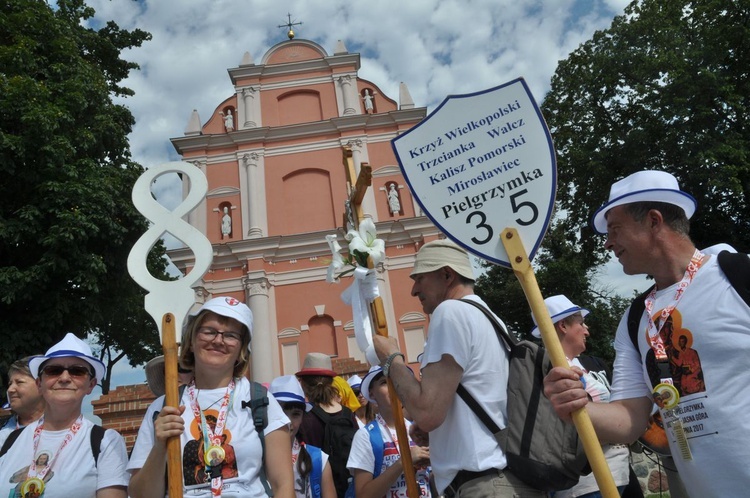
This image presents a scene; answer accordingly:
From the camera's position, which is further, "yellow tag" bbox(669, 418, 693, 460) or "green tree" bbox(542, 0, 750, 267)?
"green tree" bbox(542, 0, 750, 267)

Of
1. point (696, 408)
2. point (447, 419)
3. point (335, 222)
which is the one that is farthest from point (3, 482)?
point (335, 222)

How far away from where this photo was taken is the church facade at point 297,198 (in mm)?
21672

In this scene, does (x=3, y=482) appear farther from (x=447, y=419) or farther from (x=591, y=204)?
(x=591, y=204)

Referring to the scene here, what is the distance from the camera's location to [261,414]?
2.61 m

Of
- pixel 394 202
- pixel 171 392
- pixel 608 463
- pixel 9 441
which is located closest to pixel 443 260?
pixel 171 392

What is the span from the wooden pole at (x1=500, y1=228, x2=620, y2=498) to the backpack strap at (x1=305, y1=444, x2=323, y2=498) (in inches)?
86.2

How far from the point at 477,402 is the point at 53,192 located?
1119 centimetres

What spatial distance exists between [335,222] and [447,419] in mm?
21301

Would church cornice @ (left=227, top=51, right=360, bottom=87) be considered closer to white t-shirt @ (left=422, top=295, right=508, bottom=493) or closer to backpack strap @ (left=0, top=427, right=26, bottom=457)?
backpack strap @ (left=0, top=427, right=26, bottom=457)

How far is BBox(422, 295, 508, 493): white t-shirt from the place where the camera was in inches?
90.0

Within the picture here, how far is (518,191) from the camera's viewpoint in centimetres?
226

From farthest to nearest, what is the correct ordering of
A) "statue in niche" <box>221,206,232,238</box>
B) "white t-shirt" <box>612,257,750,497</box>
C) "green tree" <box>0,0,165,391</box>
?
1. "statue in niche" <box>221,206,232,238</box>
2. "green tree" <box>0,0,165,391</box>
3. "white t-shirt" <box>612,257,750,497</box>

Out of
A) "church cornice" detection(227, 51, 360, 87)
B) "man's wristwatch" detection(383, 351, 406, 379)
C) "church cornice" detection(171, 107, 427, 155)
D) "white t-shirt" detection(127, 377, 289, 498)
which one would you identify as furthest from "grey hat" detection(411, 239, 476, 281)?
"church cornice" detection(227, 51, 360, 87)

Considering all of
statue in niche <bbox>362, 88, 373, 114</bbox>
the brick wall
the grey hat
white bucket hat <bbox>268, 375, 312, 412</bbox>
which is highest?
statue in niche <bbox>362, 88, 373, 114</bbox>
